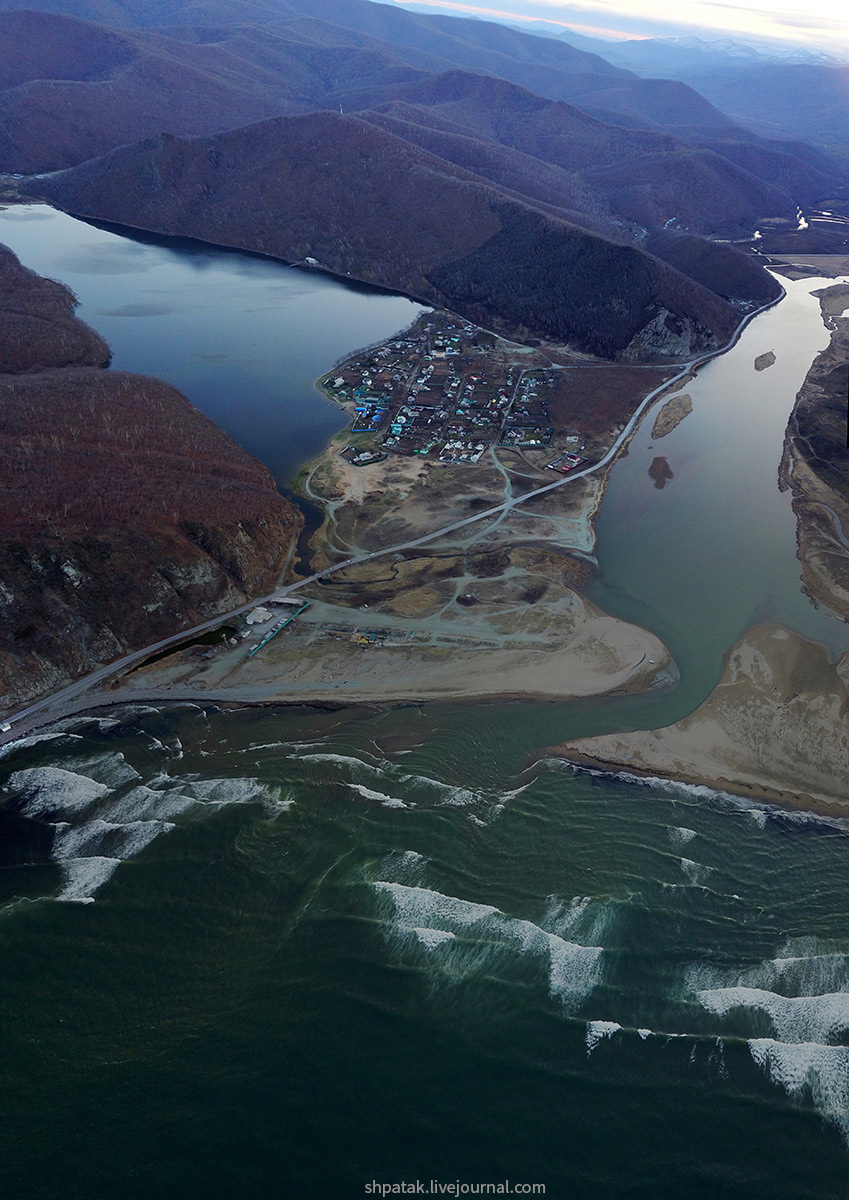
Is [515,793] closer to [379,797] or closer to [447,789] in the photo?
[447,789]

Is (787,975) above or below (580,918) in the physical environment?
above

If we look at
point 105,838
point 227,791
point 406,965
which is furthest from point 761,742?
point 105,838

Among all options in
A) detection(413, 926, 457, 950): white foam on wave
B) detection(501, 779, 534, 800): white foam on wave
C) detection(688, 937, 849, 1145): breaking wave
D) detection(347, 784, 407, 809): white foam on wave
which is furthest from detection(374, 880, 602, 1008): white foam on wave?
detection(501, 779, 534, 800): white foam on wave

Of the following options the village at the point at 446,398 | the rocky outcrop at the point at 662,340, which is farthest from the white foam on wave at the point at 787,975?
the rocky outcrop at the point at 662,340

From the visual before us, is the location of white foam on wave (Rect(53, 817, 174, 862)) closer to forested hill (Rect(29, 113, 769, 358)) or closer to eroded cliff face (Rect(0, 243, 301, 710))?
eroded cliff face (Rect(0, 243, 301, 710))

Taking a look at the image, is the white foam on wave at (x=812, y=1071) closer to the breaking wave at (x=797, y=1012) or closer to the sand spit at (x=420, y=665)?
the breaking wave at (x=797, y=1012)
